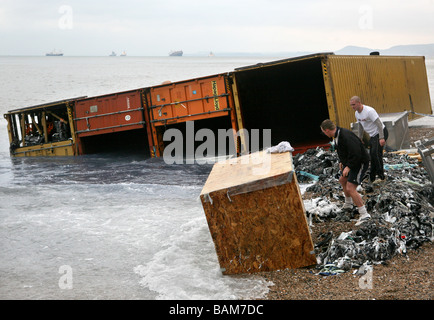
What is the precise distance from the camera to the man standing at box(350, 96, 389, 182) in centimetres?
848

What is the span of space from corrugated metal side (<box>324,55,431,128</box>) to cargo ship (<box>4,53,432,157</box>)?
1.3 inches

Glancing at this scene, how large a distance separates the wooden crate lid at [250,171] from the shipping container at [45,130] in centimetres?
1393

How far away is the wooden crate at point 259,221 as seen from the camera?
5.59 metres

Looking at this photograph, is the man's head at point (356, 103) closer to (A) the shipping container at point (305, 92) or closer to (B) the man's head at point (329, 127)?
(B) the man's head at point (329, 127)

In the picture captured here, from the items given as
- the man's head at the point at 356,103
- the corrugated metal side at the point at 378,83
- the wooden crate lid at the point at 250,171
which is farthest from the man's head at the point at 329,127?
the corrugated metal side at the point at 378,83

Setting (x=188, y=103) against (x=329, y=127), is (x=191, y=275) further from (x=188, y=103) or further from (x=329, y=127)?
(x=188, y=103)

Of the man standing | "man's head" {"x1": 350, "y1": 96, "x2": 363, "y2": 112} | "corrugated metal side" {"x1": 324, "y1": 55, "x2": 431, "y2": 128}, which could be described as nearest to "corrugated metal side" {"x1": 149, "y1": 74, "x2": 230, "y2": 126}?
"corrugated metal side" {"x1": 324, "y1": 55, "x2": 431, "y2": 128}

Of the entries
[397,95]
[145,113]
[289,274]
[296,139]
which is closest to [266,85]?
[296,139]

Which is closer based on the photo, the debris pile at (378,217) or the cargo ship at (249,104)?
the debris pile at (378,217)

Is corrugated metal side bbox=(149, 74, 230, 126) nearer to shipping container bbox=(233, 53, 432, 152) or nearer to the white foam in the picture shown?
shipping container bbox=(233, 53, 432, 152)

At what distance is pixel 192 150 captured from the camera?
67.9ft

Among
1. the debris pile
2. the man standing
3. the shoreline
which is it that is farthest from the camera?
the man standing

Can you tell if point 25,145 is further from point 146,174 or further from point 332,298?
point 332,298

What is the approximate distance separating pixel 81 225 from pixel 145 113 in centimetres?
857
